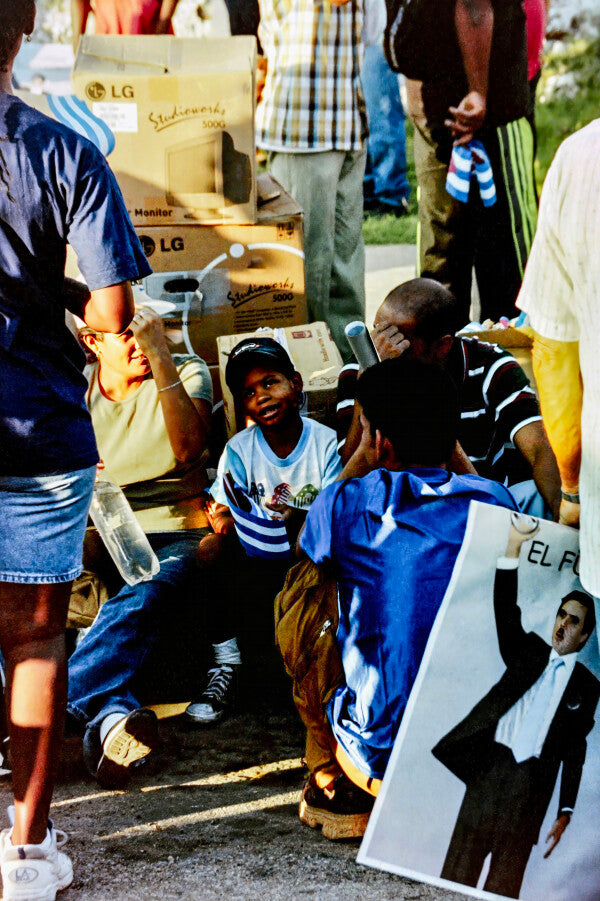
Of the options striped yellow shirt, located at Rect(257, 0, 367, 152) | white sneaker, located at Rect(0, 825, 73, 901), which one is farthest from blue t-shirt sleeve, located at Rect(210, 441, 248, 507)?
striped yellow shirt, located at Rect(257, 0, 367, 152)

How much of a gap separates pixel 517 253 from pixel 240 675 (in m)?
2.42

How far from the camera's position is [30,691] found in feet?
6.83

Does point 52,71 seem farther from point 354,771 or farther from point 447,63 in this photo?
point 354,771

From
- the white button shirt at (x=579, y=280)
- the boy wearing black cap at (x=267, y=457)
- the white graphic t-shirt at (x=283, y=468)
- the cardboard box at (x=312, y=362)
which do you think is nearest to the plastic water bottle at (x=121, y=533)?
the boy wearing black cap at (x=267, y=457)

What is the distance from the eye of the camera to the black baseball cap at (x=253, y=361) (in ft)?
9.85

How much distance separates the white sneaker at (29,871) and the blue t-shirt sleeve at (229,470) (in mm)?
1147

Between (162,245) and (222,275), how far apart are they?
23cm

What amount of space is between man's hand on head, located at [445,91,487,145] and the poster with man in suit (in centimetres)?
271

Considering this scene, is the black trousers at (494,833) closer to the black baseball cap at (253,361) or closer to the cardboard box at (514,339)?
the black baseball cap at (253,361)

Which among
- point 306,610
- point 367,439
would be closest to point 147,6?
point 367,439

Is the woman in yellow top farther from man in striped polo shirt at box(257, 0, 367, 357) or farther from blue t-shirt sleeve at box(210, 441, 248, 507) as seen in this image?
man in striped polo shirt at box(257, 0, 367, 357)

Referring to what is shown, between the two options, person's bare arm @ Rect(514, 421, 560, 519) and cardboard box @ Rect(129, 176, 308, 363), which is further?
cardboard box @ Rect(129, 176, 308, 363)

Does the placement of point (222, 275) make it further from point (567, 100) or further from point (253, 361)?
point (567, 100)

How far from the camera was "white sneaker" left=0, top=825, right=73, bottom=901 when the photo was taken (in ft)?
6.72
